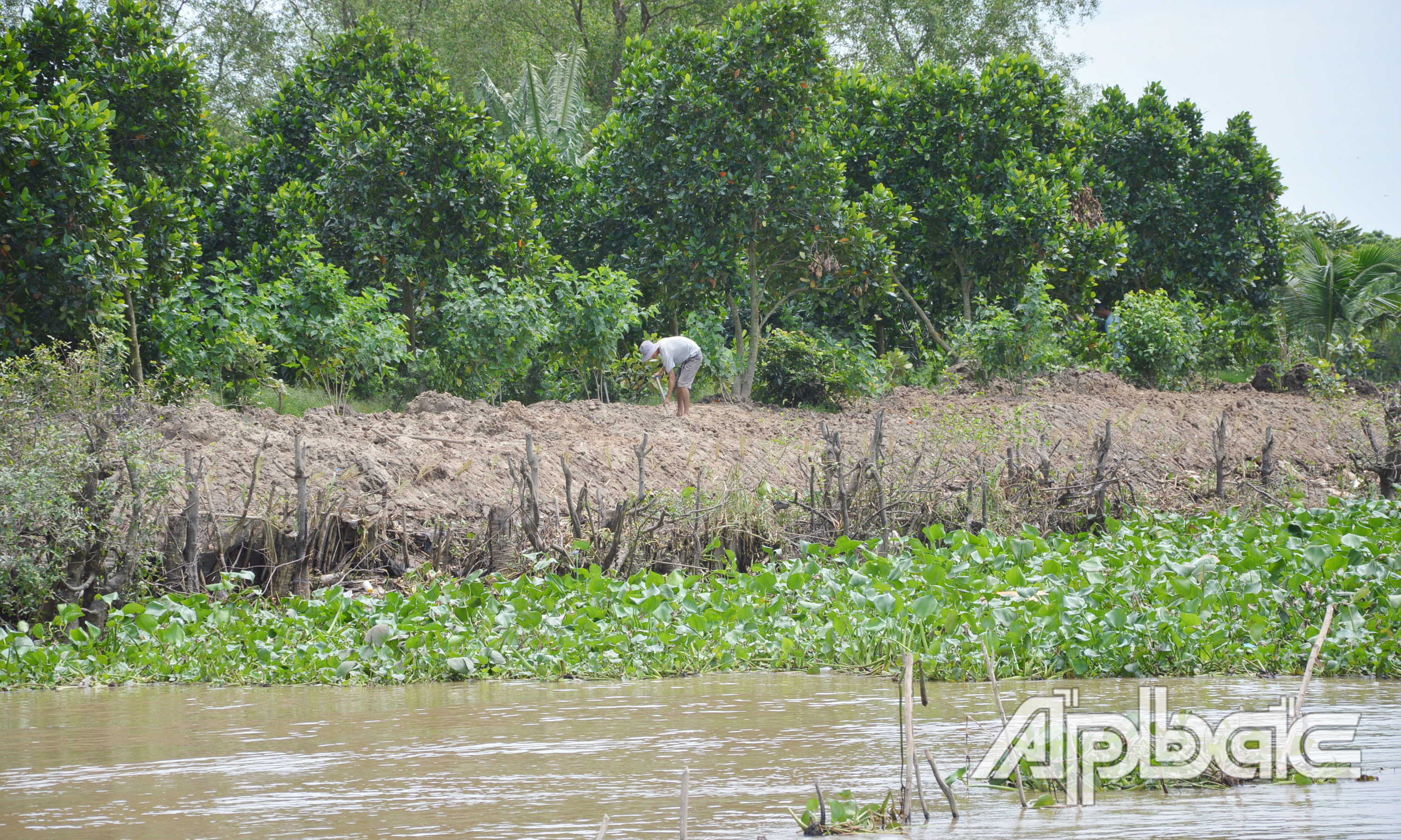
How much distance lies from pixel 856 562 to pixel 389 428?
464 centimetres

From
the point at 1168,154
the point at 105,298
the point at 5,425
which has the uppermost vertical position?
the point at 1168,154

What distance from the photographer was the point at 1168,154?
22562 millimetres

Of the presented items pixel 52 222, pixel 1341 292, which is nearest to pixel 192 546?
pixel 52 222

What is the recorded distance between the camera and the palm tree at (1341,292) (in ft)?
72.8

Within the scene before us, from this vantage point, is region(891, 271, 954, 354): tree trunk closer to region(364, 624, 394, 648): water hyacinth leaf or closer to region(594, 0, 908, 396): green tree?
region(594, 0, 908, 396): green tree

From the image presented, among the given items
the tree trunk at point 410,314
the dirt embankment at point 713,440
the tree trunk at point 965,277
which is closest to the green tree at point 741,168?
the dirt embankment at point 713,440

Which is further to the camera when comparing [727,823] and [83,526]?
[83,526]

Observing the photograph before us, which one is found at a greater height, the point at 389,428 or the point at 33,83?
the point at 33,83

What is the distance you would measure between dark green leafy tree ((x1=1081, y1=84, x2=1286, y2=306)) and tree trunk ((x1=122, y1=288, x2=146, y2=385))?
55.3 feet

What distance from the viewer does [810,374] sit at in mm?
16078

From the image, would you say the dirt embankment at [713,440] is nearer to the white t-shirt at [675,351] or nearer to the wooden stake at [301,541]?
the wooden stake at [301,541]

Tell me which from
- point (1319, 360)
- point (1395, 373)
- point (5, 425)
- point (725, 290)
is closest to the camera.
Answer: point (5, 425)

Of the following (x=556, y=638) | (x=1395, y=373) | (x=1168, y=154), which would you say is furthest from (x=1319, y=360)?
(x=556, y=638)

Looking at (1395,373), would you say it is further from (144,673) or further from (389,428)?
(144,673)
